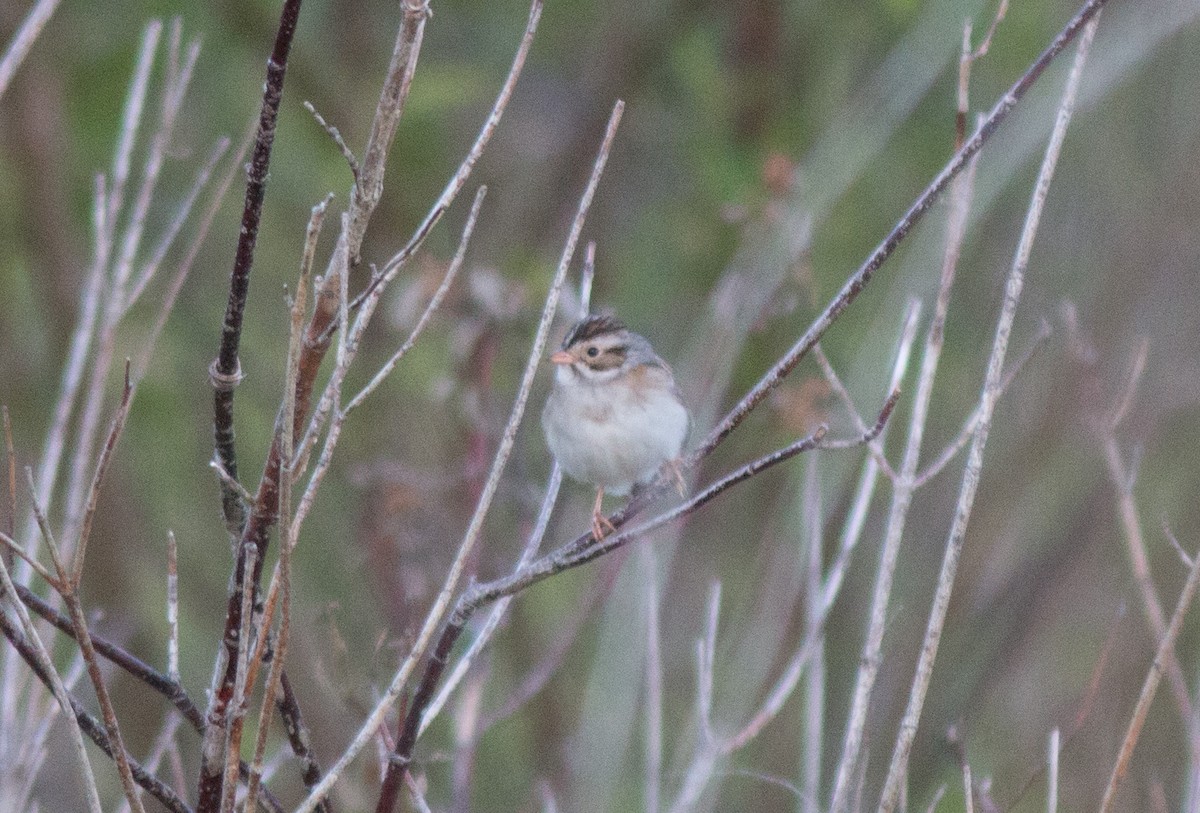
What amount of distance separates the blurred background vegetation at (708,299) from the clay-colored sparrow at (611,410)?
1.42 m

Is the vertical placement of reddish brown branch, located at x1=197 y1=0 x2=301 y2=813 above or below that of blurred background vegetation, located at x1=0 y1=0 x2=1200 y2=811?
below

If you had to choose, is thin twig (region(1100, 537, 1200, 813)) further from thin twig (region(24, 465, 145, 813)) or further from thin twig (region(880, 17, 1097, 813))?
thin twig (region(24, 465, 145, 813))

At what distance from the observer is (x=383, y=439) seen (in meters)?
7.11

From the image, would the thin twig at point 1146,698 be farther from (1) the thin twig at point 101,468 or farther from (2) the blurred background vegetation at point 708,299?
(2) the blurred background vegetation at point 708,299

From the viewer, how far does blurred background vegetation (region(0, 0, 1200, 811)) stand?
20.5ft

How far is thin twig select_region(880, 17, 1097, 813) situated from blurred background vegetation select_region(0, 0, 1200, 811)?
309 cm

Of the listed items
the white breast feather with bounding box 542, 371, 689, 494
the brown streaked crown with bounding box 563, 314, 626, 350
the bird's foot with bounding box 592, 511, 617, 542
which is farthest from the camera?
the brown streaked crown with bounding box 563, 314, 626, 350

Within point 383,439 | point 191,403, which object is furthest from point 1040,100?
point 191,403

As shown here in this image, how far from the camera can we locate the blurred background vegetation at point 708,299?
625 cm

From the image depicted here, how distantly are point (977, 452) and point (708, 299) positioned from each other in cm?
372

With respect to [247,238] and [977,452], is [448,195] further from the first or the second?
[977,452]

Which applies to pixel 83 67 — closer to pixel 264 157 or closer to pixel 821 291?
pixel 821 291

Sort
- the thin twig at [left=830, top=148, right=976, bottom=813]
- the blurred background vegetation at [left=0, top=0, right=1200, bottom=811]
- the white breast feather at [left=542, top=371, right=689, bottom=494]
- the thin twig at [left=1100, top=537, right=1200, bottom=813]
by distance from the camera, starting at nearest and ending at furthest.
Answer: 1. the thin twig at [left=1100, top=537, right=1200, bottom=813]
2. the thin twig at [left=830, top=148, right=976, bottom=813]
3. the white breast feather at [left=542, top=371, right=689, bottom=494]
4. the blurred background vegetation at [left=0, top=0, right=1200, bottom=811]

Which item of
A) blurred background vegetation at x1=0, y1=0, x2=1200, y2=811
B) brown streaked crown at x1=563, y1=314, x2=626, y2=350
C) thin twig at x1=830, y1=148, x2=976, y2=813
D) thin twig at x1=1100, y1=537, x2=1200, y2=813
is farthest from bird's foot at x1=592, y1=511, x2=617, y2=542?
blurred background vegetation at x1=0, y1=0, x2=1200, y2=811
